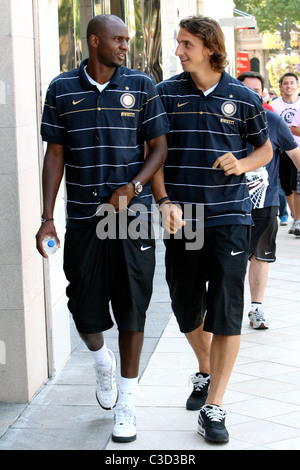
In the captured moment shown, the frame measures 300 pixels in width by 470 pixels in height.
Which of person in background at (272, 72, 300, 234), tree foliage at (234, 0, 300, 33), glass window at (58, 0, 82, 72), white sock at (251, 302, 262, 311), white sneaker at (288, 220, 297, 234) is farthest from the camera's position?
tree foliage at (234, 0, 300, 33)

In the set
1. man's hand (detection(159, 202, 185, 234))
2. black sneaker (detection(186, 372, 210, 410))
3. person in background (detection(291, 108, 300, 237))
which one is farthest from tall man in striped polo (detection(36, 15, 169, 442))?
person in background (detection(291, 108, 300, 237))

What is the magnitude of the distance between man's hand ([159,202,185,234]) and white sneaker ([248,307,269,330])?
2.52 m

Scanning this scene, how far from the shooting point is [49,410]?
Answer: 15.0 ft

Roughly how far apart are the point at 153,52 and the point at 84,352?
713cm

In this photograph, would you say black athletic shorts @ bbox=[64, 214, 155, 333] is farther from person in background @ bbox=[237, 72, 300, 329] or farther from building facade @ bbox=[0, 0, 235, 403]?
person in background @ bbox=[237, 72, 300, 329]

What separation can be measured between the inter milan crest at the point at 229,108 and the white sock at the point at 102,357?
1362mm

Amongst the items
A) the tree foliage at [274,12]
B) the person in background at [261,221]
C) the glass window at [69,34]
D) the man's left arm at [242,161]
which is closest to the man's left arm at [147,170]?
the man's left arm at [242,161]

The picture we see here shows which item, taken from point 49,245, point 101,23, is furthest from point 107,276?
point 101,23

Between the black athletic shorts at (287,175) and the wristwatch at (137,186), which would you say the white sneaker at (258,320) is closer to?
the wristwatch at (137,186)

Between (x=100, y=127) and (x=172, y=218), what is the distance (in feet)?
1.82

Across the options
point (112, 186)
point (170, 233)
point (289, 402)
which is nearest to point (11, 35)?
point (112, 186)

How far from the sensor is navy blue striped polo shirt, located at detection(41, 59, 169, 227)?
4.00 m

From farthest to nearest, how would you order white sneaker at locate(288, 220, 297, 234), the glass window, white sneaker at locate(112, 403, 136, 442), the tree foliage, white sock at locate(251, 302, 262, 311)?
the tree foliage, white sneaker at locate(288, 220, 297, 234), the glass window, white sock at locate(251, 302, 262, 311), white sneaker at locate(112, 403, 136, 442)

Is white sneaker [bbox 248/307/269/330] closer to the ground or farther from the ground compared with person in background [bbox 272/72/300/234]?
closer to the ground
